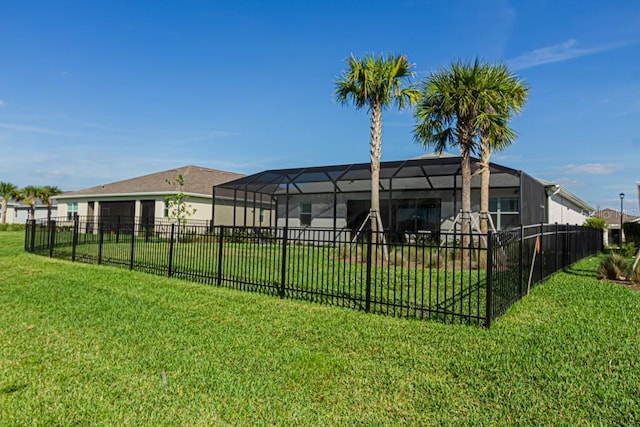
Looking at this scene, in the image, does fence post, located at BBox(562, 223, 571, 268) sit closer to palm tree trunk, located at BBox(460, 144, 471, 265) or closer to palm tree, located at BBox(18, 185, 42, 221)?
palm tree trunk, located at BBox(460, 144, 471, 265)

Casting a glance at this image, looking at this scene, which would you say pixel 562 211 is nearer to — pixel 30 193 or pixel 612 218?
pixel 612 218

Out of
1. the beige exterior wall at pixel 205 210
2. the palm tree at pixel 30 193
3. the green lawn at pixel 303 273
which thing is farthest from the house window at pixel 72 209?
the green lawn at pixel 303 273

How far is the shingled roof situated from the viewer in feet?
82.2

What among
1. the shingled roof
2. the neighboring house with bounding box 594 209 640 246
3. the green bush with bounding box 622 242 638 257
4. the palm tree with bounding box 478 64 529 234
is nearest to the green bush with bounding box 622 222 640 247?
the green bush with bounding box 622 242 638 257

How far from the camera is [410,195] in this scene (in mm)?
20453

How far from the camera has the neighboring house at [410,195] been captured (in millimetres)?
16953

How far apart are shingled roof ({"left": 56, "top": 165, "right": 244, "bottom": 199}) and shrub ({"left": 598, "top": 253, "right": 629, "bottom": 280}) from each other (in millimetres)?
20947

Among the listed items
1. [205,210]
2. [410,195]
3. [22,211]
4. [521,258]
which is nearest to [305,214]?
[410,195]

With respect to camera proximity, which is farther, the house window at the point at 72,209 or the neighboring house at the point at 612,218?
the neighboring house at the point at 612,218

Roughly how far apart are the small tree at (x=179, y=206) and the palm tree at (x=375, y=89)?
12.1 metres

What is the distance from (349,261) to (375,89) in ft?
21.7

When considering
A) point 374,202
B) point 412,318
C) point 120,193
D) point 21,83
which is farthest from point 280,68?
point 120,193

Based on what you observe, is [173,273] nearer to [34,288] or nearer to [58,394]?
[34,288]

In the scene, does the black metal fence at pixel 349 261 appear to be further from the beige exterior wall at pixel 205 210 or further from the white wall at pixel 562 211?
the beige exterior wall at pixel 205 210
